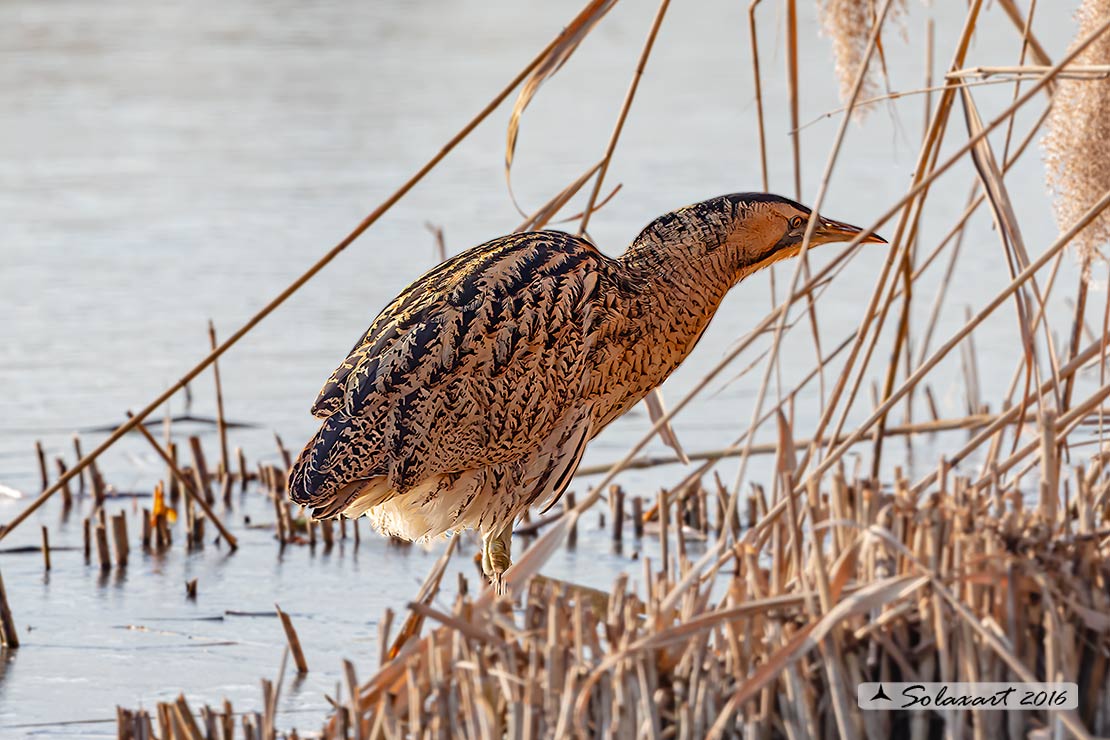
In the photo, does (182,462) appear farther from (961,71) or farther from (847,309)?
(961,71)

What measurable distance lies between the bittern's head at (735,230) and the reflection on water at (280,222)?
0.88 metres

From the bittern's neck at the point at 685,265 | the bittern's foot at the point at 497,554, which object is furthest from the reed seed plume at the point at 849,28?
the bittern's foot at the point at 497,554

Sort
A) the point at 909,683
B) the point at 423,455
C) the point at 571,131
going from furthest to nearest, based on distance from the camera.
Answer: the point at 571,131, the point at 423,455, the point at 909,683

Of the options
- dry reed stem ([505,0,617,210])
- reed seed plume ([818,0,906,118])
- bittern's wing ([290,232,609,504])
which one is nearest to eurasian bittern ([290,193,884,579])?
bittern's wing ([290,232,609,504])

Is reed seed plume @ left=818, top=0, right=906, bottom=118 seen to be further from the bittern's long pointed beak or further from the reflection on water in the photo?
the reflection on water

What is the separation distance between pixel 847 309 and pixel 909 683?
5520mm

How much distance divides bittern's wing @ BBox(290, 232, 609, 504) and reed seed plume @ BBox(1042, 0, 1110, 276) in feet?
3.27

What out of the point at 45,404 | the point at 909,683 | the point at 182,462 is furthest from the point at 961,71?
the point at 45,404

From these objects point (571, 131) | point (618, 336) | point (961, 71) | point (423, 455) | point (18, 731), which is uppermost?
point (571, 131)

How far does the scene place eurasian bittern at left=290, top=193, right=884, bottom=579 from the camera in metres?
3.65

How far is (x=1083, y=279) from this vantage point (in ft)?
12.4

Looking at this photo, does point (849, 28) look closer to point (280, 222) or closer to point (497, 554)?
point (497, 554)

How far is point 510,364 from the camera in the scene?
3719 millimetres

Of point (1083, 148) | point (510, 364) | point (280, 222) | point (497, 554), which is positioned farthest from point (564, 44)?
point (280, 222)
